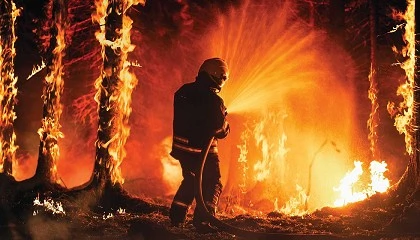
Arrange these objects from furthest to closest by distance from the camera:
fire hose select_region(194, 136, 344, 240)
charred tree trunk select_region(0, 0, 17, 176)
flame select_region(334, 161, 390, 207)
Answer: charred tree trunk select_region(0, 0, 17, 176) < flame select_region(334, 161, 390, 207) < fire hose select_region(194, 136, 344, 240)

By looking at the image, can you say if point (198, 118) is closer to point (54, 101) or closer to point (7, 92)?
point (54, 101)

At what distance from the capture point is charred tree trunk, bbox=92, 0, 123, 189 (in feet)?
38.5

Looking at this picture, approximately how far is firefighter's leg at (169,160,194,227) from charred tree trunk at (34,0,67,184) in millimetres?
3850

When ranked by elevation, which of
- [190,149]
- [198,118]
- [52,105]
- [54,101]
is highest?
[54,101]

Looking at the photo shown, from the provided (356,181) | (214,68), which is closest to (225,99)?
(356,181)

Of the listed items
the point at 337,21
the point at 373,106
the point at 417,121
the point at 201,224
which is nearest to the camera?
the point at 201,224

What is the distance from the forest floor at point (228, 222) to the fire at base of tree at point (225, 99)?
17.5 inches

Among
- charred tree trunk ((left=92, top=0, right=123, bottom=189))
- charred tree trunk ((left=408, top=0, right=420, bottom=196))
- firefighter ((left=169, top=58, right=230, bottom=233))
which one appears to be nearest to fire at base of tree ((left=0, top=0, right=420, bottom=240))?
charred tree trunk ((left=92, top=0, right=123, bottom=189))

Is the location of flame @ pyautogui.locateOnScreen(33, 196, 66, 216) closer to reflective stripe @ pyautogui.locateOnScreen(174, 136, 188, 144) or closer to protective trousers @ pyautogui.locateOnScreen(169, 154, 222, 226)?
protective trousers @ pyautogui.locateOnScreen(169, 154, 222, 226)

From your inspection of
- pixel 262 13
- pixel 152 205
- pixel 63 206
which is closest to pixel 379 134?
pixel 262 13

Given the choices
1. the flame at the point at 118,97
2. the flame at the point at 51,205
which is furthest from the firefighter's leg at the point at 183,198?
the flame at the point at 51,205

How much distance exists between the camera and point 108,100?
38.7 feet

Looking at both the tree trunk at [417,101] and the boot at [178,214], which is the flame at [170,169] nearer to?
the boot at [178,214]

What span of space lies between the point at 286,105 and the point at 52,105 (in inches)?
302
